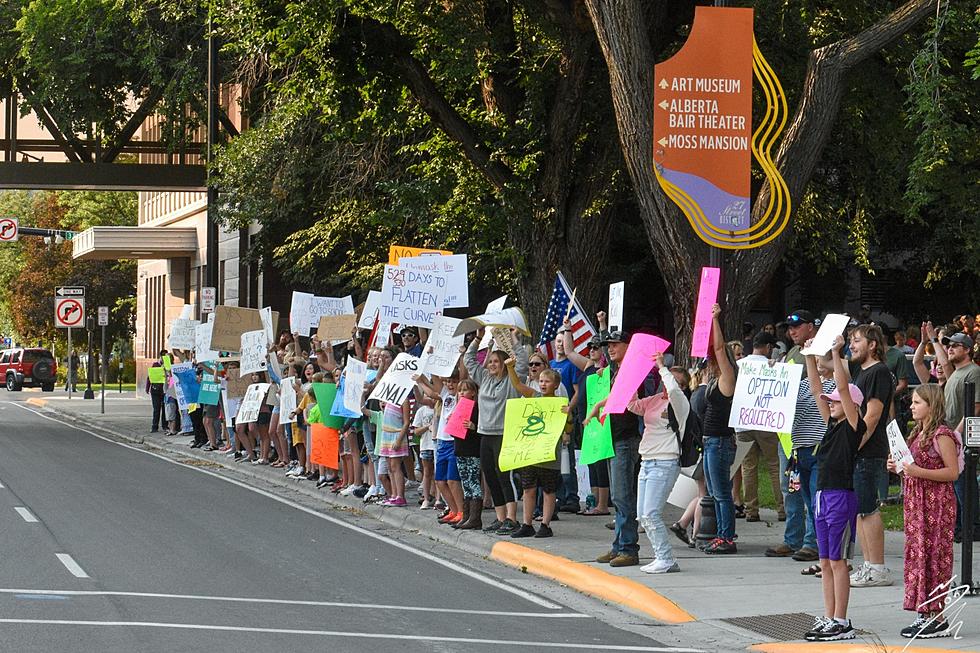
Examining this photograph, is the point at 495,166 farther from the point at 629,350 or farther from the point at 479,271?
the point at 629,350

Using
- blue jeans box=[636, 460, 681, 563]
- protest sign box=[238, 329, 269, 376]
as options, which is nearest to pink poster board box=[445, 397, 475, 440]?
blue jeans box=[636, 460, 681, 563]

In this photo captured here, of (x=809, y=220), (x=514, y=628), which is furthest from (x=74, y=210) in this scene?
(x=514, y=628)

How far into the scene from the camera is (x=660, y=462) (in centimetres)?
1206

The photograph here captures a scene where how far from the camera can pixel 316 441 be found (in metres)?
19.1

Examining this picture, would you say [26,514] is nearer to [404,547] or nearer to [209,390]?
[404,547]

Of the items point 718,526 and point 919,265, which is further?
point 919,265

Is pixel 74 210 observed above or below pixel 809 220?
above

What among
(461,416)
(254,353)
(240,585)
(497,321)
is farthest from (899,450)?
(254,353)

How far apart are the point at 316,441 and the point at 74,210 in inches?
2440

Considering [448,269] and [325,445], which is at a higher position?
[448,269]

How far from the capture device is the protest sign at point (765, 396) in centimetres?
1230

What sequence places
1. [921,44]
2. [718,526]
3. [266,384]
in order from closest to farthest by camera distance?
[718,526], [921,44], [266,384]

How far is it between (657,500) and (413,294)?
249 inches

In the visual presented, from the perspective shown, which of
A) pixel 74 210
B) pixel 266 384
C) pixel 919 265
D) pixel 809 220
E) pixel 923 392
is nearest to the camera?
pixel 923 392
